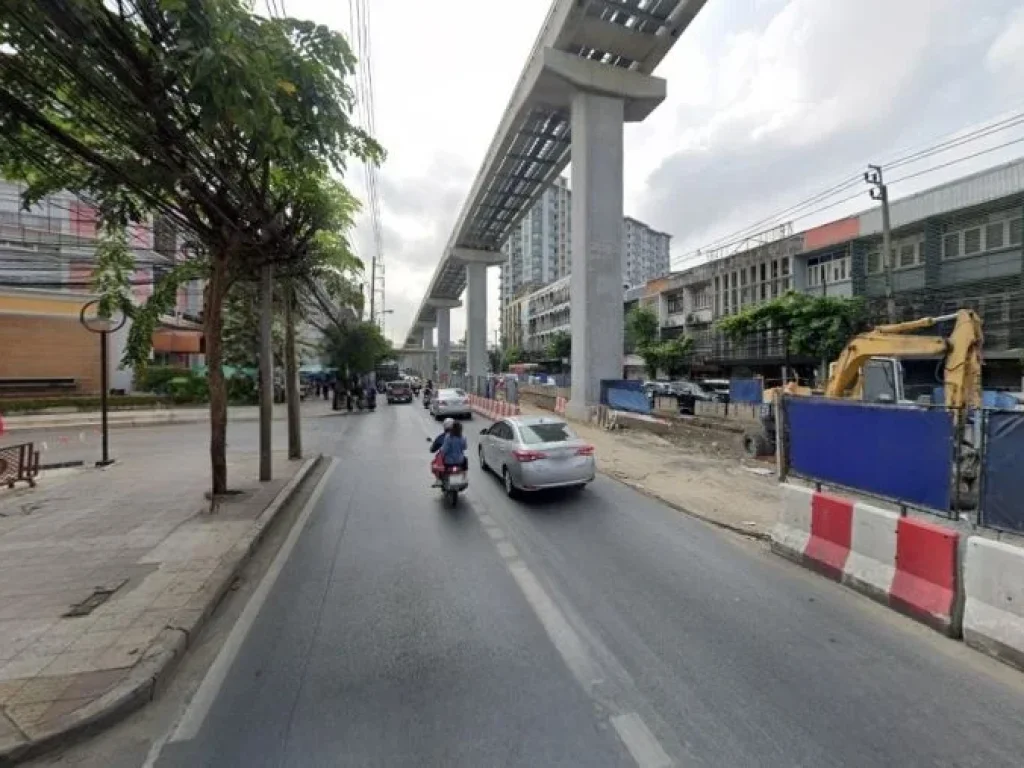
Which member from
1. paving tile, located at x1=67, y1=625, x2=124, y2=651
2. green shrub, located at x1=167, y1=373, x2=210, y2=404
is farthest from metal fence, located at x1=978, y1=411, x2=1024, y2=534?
green shrub, located at x1=167, y1=373, x2=210, y2=404

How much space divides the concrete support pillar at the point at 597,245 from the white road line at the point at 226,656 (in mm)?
17291

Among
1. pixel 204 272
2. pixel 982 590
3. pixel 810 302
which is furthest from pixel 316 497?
pixel 810 302

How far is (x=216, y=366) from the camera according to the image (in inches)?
346

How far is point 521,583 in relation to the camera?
5430mm

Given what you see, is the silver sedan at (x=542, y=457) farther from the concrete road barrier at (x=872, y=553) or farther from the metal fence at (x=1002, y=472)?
the metal fence at (x=1002, y=472)

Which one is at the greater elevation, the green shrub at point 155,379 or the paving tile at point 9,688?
the green shrub at point 155,379

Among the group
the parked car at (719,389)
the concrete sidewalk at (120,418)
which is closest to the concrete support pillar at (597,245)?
the parked car at (719,389)

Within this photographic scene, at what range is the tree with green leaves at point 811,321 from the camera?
90.7ft

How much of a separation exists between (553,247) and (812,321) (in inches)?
4635

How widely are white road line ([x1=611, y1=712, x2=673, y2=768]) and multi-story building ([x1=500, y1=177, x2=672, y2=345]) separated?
428 ft

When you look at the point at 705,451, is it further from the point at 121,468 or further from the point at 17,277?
the point at 17,277

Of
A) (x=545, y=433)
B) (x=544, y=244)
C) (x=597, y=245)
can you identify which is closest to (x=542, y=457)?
(x=545, y=433)

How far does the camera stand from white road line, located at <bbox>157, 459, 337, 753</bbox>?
322 cm

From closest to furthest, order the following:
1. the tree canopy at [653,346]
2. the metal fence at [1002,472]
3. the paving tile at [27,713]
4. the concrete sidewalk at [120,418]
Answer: the paving tile at [27,713] → the metal fence at [1002,472] → the concrete sidewalk at [120,418] → the tree canopy at [653,346]
